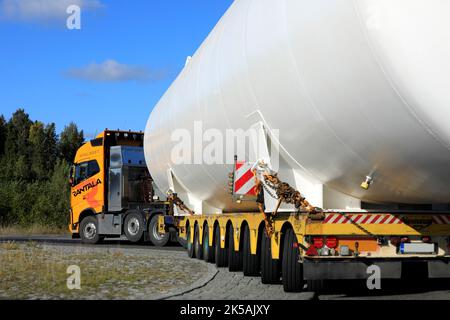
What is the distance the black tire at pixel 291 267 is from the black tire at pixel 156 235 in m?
12.5

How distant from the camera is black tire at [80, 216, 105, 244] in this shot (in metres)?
24.4

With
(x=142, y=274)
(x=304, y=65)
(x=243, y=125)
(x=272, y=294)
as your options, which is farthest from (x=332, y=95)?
(x=142, y=274)

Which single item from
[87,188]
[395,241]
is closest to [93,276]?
[395,241]

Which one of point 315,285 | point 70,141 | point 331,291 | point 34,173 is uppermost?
point 70,141

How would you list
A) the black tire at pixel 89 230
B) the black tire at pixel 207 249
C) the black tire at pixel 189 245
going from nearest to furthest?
the black tire at pixel 207 249 < the black tire at pixel 189 245 < the black tire at pixel 89 230

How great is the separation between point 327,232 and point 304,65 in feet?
7.68

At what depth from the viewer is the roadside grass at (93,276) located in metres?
9.85

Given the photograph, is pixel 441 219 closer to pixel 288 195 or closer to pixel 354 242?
pixel 354 242

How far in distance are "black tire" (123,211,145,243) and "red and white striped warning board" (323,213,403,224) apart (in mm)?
14677

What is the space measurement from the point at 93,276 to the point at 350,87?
20.4ft

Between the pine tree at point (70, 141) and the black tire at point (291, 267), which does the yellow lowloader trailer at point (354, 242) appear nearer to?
the black tire at point (291, 267)

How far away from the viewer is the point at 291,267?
32.5ft

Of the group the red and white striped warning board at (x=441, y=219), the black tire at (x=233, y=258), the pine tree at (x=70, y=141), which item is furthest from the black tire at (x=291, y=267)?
the pine tree at (x=70, y=141)

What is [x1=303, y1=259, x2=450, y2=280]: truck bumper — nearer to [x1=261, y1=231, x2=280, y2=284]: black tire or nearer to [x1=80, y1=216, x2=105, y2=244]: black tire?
[x1=261, y1=231, x2=280, y2=284]: black tire
